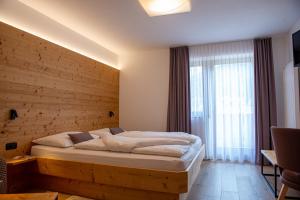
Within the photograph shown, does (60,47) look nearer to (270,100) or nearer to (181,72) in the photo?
(181,72)

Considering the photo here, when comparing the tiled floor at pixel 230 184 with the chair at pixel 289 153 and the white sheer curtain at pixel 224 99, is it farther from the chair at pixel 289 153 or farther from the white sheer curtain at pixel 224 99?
the chair at pixel 289 153

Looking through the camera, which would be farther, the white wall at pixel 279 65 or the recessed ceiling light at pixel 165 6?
the white wall at pixel 279 65

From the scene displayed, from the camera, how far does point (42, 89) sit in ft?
10.3

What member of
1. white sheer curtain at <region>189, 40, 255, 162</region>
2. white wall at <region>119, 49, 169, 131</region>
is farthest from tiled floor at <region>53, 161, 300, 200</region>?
white wall at <region>119, 49, 169, 131</region>

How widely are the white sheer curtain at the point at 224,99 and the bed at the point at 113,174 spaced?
6.04 ft

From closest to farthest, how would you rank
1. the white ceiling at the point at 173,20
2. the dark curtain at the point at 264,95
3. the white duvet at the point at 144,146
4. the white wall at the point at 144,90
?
the white duvet at the point at 144,146
the white ceiling at the point at 173,20
the dark curtain at the point at 264,95
the white wall at the point at 144,90

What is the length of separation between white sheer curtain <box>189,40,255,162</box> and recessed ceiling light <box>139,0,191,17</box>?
6.06 ft

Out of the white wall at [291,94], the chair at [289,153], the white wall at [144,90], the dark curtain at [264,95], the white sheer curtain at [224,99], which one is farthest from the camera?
the white wall at [144,90]

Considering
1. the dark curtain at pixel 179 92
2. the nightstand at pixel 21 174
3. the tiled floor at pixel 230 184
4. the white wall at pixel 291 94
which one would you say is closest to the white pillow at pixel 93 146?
the nightstand at pixel 21 174

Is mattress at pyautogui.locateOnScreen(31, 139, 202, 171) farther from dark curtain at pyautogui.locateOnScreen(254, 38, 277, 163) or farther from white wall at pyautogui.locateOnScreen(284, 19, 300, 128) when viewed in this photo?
dark curtain at pyautogui.locateOnScreen(254, 38, 277, 163)

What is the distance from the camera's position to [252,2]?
2.93 m

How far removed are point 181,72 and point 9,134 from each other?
11.7ft

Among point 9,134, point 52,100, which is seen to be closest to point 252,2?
point 52,100

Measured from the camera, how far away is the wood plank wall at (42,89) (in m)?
2.64
